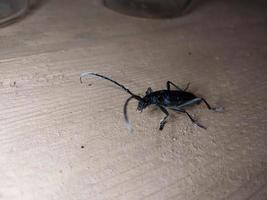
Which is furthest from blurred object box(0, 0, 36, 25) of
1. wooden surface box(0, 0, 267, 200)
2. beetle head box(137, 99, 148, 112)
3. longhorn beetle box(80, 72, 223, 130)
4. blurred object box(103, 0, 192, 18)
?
beetle head box(137, 99, 148, 112)

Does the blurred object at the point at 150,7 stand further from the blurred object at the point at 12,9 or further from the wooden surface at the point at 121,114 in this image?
the blurred object at the point at 12,9

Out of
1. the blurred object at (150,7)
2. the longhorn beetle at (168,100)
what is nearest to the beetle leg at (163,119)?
the longhorn beetle at (168,100)

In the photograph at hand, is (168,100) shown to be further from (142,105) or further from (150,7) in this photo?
(150,7)

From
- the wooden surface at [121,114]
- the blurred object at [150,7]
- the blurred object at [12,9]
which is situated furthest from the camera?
the blurred object at [150,7]

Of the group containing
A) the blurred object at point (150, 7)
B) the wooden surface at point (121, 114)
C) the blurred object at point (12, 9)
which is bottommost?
the blurred object at point (12, 9)

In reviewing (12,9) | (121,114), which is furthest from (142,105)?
(12,9)
